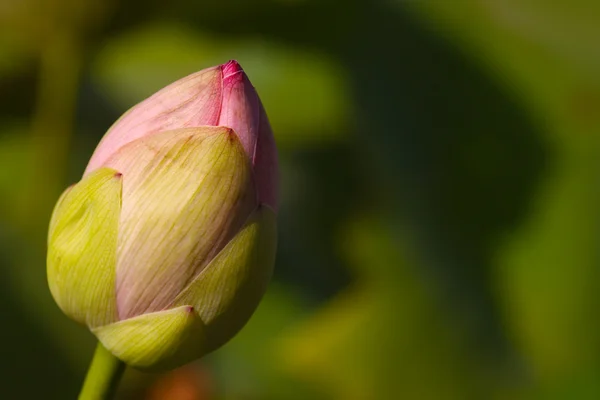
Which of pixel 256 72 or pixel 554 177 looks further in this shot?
pixel 256 72

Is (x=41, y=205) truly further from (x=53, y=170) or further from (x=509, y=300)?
(x=509, y=300)

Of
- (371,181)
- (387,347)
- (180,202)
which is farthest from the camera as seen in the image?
(371,181)

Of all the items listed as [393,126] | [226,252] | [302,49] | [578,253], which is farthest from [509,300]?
[226,252]

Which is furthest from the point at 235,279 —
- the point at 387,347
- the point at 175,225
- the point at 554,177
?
the point at 554,177

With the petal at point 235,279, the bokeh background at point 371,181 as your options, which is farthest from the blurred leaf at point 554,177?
the petal at point 235,279

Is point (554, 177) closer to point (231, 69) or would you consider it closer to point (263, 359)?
point (263, 359)

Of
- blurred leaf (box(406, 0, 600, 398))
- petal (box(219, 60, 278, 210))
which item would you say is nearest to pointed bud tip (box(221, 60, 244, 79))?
petal (box(219, 60, 278, 210))

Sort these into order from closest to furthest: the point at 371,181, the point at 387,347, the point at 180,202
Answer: the point at 180,202 < the point at 387,347 < the point at 371,181

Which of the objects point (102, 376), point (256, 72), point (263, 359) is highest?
point (256, 72)
